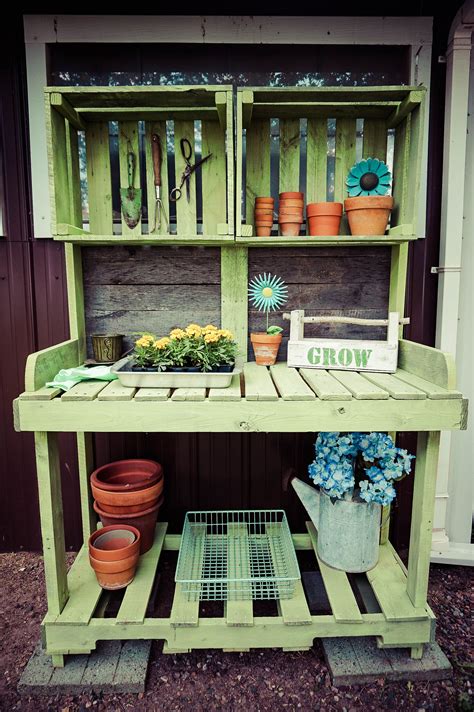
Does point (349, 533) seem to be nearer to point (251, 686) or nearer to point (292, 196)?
point (251, 686)

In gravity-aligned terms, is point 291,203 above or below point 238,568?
above

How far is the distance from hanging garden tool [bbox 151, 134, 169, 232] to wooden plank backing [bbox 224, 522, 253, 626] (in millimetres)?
1534

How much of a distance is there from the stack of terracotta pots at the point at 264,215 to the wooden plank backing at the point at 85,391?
3.18ft

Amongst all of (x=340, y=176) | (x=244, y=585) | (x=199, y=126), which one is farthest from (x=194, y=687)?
(x=199, y=126)

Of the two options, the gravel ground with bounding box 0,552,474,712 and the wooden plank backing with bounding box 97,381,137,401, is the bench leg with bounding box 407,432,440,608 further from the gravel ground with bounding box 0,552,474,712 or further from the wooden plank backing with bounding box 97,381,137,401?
the wooden plank backing with bounding box 97,381,137,401

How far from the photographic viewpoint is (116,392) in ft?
5.26

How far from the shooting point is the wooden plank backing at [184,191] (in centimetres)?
211

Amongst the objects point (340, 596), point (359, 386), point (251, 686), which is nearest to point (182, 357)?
point (359, 386)

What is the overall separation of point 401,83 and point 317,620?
2.48 metres

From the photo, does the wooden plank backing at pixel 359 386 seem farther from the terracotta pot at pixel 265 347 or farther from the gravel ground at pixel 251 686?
the gravel ground at pixel 251 686

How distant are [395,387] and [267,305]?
737 mm

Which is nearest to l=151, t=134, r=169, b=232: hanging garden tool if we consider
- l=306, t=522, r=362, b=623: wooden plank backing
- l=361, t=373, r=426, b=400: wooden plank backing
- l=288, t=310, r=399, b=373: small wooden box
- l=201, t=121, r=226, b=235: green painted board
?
l=201, t=121, r=226, b=235: green painted board

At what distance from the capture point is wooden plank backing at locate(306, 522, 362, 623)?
172 cm

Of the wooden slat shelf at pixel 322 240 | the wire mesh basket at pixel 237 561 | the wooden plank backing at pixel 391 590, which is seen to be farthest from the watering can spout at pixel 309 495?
the wooden slat shelf at pixel 322 240
